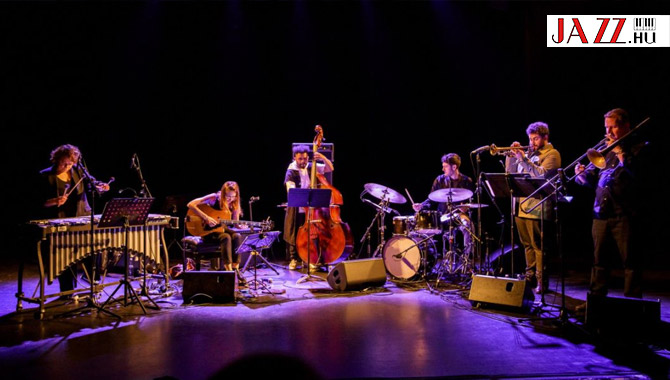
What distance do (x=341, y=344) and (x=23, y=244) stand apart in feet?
11.3

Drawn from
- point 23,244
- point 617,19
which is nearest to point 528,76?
point 617,19

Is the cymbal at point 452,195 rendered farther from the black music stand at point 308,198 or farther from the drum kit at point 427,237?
the black music stand at point 308,198

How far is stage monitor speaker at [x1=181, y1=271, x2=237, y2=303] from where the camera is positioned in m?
5.55

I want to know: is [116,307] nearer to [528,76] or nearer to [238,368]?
[238,368]

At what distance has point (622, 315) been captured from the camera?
407cm

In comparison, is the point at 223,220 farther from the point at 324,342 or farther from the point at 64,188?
the point at 324,342

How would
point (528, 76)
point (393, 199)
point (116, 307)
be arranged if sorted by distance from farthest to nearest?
1. point (528, 76)
2. point (393, 199)
3. point (116, 307)

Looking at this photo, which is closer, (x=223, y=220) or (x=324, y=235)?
(x=223, y=220)

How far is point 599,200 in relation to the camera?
4.78 metres

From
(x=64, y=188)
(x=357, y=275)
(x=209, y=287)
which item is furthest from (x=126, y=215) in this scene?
(x=357, y=275)

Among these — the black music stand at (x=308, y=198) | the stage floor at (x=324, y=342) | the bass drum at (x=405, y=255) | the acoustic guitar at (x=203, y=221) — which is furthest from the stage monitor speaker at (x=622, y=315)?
the acoustic guitar at (x=203, y=221)

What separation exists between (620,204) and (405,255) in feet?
9.37

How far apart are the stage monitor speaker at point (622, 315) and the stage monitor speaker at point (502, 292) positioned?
2.44 ft

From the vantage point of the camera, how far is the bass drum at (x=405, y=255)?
22.0 feet
